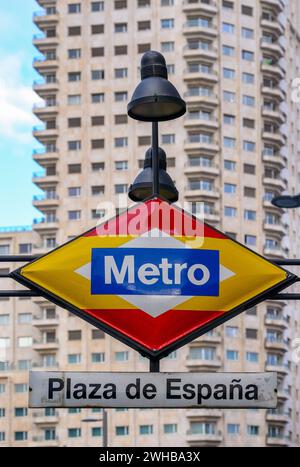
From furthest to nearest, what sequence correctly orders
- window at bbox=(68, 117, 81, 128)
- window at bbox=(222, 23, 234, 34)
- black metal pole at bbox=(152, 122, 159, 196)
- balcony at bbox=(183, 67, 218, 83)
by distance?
window at bbox=(222, 23, 234, 34) → window at bbox=(68, 117, 81, 128) → balcony at bbox=(183, 67, 218, 83) → black metal pole at bbox=(152, 122, 159, 196)

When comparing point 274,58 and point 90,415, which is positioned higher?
point 274,58

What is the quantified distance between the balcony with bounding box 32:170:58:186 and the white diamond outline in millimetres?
100332

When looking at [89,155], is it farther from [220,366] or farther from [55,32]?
[220,366]

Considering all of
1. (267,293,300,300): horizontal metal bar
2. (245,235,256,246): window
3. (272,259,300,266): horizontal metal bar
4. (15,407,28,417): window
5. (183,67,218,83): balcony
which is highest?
(183,67,218,83): balcony

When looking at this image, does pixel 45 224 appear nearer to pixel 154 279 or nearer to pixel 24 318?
pixel 24 318

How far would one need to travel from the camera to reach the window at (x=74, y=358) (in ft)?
336

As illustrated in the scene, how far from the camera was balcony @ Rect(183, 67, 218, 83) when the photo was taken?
358ft

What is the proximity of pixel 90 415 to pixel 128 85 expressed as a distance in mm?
31096

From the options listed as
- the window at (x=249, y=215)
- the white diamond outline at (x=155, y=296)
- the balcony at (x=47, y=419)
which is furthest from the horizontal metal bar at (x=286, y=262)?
the window at (x=249, y=215)

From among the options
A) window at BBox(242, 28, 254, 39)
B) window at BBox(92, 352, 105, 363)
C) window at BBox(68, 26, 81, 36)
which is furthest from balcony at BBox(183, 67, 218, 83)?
window at BBox(92, 352, 105, 363)

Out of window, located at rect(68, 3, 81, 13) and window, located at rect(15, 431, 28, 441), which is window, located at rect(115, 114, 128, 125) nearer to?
window, located at rect(68, 3, 81, 13)

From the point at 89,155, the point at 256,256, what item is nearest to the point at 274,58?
the point at 89,155

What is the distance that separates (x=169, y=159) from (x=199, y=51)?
1072cm

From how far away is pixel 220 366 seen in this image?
102 m
